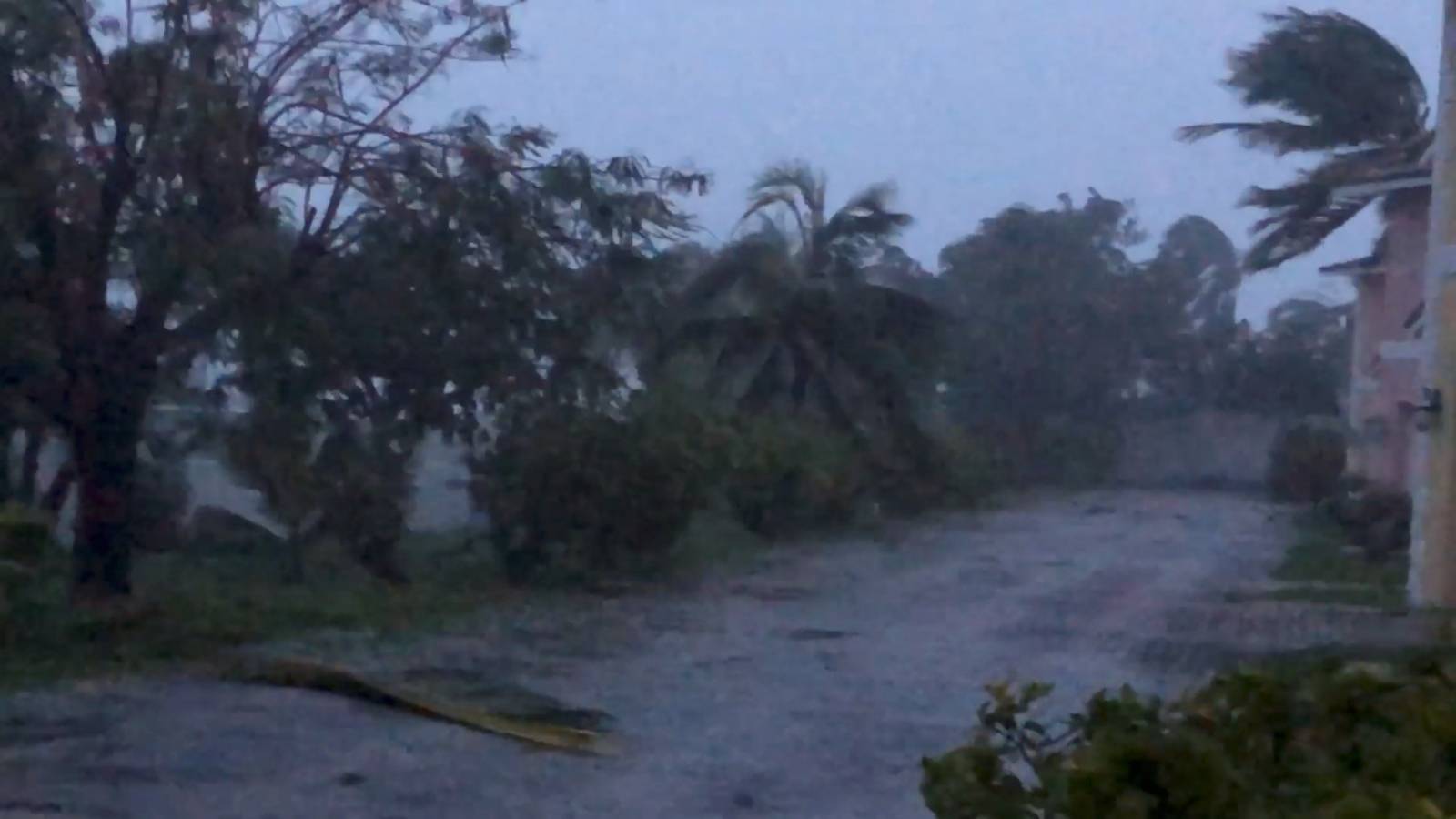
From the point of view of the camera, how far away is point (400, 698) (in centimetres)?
1214

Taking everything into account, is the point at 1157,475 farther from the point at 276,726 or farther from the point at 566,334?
the point at 276,726

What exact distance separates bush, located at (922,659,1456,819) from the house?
77.2ft

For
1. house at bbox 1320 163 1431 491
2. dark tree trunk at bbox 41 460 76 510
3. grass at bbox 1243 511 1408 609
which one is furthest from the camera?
house at bbox 1320 163 1431 491

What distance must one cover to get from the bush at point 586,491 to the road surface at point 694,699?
84cm

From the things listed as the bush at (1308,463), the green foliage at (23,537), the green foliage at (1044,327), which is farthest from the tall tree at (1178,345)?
the green foliage at (23,537)

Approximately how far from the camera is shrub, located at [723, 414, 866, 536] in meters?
28.4

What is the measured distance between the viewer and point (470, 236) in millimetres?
16969

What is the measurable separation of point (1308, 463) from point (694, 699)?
30.9 meters

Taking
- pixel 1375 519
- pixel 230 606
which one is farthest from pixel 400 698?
pixel 1375 519

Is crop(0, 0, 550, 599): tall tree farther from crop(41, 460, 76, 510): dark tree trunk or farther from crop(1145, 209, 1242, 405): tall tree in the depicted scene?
crop(1145, 209, 1242, 405): tall tree

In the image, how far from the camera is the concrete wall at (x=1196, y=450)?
5212 centimetres

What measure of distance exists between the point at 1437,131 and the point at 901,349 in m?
15.4

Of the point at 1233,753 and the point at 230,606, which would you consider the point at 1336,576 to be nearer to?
the point at 230,606

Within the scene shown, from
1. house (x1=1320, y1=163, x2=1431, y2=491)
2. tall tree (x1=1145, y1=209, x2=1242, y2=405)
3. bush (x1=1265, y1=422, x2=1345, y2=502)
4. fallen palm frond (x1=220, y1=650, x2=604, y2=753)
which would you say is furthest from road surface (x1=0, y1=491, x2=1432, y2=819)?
tall tree (x1=1145, y1=209, x2=1242, y2=405)
